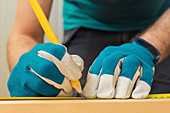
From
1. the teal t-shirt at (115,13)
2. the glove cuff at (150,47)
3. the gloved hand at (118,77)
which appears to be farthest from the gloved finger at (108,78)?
the teal t-shirt at (115,13)

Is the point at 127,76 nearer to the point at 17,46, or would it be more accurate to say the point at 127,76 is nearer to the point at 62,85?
the point at 62,85

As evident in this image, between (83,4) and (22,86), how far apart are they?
575 millimetres

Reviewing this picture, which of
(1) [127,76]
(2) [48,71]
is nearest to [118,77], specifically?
(1) [127,76]

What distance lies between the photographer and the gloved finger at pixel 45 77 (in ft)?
1.19

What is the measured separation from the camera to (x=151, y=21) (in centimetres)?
92

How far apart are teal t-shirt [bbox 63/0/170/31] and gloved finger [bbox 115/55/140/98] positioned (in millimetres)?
439

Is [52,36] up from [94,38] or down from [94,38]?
up

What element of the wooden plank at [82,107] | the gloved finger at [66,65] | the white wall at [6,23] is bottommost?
the white wall at [6,23]

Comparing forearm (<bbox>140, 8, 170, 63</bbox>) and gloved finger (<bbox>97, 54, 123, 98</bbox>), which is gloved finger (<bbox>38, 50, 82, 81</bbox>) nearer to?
gloved finger (<bbox>97, 54, 123, 98</bbox>)

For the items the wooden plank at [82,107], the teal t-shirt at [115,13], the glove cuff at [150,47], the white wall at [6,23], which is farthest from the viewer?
the white wall at [6,23]

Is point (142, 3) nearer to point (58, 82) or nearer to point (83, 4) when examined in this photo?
point (83, 4)

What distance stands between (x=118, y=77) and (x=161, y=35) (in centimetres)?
39

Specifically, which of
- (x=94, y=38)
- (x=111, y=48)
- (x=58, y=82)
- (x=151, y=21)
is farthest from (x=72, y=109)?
(x=151, y=21)

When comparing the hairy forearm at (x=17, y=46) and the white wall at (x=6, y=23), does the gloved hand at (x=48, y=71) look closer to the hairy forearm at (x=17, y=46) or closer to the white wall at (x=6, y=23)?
the hairy forearm at (x=17, y=46)
